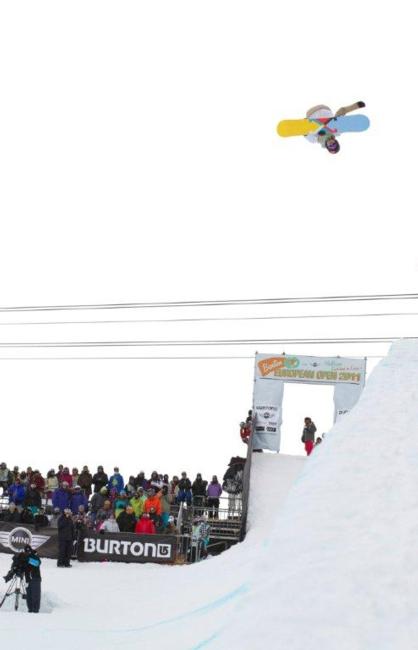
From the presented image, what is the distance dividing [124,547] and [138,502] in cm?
130

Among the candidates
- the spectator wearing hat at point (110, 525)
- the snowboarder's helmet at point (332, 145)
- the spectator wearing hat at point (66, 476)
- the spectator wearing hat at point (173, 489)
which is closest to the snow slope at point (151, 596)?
the spectator wearing hat at point (110, 525)

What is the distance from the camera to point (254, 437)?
74.7 feet

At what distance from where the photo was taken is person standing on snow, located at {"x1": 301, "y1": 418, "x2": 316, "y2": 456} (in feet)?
74.1

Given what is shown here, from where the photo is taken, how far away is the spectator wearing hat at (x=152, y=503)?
19.7m

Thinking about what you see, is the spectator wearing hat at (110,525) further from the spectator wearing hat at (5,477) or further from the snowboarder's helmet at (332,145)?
the snowboarder's helmet at (332,145)

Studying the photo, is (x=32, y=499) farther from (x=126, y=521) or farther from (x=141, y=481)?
(x=141, y=481)

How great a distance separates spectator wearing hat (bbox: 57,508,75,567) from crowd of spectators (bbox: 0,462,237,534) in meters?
0.14

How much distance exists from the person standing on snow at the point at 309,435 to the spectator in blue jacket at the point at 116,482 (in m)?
4.79

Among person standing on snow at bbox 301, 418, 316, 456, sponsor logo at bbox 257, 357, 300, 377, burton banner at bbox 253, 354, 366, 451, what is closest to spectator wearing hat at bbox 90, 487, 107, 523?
burton banner at bbox 253, 354, 366, 451

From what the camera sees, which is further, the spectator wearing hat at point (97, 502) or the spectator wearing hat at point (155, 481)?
the spectator wearing hat at point (155, 481)

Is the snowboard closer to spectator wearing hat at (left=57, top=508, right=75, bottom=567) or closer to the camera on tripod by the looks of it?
spectator wearing hat at (left=57, top=508, right=75, bottom=567)

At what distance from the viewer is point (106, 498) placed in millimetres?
20891

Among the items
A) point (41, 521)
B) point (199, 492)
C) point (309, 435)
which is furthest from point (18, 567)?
point (309, 435)

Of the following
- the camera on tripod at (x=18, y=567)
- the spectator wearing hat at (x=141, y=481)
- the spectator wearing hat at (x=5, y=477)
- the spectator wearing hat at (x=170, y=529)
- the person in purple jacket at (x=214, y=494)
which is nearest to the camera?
the camera on tripod at (x=18, y=567)
